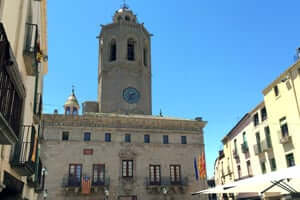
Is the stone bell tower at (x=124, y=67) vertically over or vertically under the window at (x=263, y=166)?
over

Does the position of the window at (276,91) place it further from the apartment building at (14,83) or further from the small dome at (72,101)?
the small dome at (72,101)

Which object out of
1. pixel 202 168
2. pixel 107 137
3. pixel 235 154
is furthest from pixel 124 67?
pixel 235 154

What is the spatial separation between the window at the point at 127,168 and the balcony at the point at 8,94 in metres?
22.1

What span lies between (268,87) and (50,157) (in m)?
20.2

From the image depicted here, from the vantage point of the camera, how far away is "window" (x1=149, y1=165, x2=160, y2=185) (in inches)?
1099

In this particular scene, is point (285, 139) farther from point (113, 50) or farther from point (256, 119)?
point (113, 50)

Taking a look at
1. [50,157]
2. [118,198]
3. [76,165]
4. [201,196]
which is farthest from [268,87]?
[50,157]

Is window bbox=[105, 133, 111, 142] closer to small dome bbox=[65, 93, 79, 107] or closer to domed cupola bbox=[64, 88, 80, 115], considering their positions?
domed cupola bbox=[64, 88, 80, 115]

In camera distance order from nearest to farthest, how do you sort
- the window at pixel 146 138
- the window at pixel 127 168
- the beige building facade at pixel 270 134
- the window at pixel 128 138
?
the beige building facade at pixel 270 134 < the window at pixel 127 168 < the window at pixel 128 138 < the window at pixel 146 138

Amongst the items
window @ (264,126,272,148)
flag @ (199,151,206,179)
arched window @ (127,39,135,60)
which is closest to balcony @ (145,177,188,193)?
flag @ (199,151,206,179)

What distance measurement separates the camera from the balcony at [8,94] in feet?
14.2

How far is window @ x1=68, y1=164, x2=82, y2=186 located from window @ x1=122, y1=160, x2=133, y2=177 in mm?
4138

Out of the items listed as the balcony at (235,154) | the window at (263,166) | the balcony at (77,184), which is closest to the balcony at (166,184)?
the balcony at (77,184)

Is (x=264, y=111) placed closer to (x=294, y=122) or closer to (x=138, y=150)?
(x=294, y=122)
